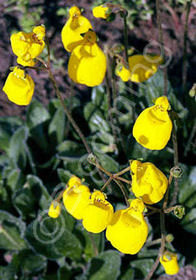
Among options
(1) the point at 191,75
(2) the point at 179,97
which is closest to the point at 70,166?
(2) the point at 179,97

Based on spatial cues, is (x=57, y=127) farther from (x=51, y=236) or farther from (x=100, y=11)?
(x=100, y=11)

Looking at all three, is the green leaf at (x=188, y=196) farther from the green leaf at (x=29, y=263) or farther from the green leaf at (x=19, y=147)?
the green leaf at (x=19, y=147)

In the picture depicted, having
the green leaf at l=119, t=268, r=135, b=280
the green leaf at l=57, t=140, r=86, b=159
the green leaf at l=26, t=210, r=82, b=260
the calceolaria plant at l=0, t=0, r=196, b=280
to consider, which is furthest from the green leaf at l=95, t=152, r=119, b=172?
the green leaf at l=119, t=268, r=135, b=280

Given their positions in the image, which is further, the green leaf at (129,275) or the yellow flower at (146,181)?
the green leaf at (129,275)

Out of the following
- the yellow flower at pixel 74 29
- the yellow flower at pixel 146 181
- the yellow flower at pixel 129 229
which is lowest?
the yellow flower at pixel 129 229

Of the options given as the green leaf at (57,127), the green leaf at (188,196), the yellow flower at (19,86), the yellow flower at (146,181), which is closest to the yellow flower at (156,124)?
the yellow flower at (146,181)

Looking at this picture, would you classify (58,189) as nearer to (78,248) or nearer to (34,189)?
(34,189)

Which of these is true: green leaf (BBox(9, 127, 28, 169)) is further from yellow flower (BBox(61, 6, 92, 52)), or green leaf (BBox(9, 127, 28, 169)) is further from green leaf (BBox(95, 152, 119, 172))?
yellow flower (BBox(61, 6, 92, 52))
